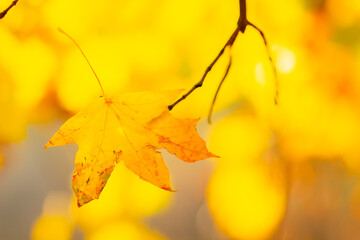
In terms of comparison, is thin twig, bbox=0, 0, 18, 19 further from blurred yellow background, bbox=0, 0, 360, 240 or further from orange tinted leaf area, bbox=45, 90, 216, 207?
orange tinted leaf area, bbox=45, 90, 216, 207

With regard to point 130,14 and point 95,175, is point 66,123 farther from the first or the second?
point 130,14

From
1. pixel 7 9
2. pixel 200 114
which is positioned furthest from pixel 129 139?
pixel 7 9

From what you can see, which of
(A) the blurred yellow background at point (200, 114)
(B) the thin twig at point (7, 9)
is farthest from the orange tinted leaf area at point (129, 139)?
(B) the thin twig at point (7, 9)

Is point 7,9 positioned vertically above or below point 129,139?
above

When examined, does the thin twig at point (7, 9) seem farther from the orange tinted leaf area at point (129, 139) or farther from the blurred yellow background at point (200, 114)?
the orange tinted leaf area at point (129, 139)

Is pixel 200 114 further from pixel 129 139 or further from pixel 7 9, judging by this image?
pixel 7 9

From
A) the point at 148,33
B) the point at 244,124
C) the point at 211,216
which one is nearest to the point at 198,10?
the point at 148,33

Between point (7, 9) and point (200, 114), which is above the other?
point (7, 9)
